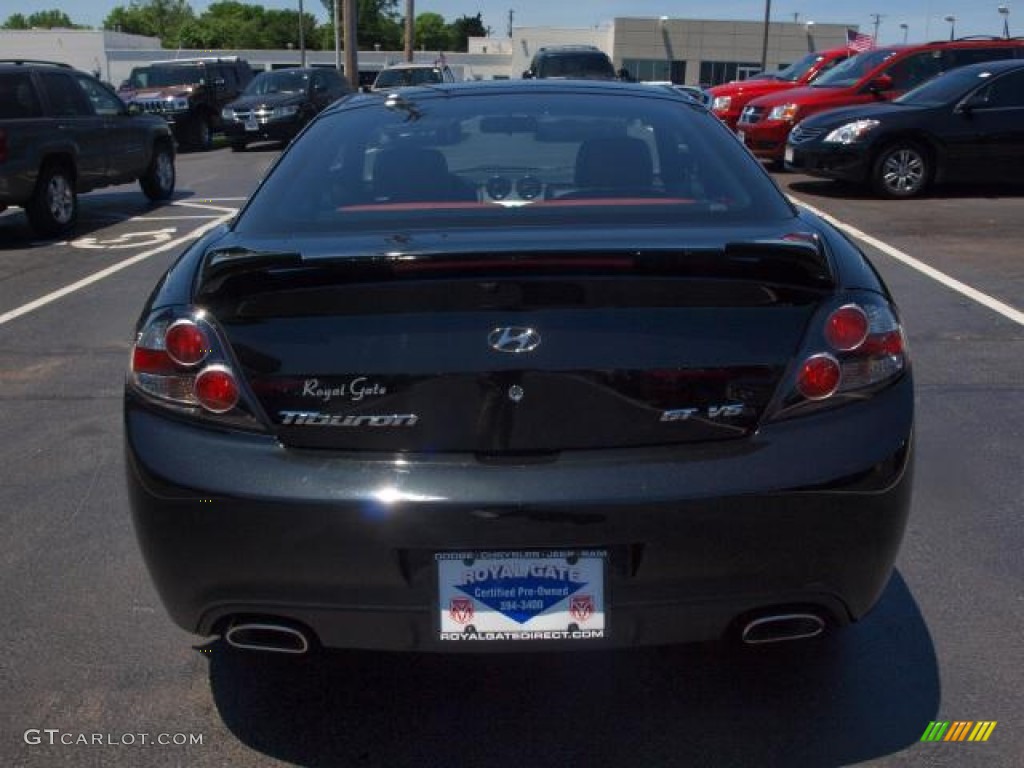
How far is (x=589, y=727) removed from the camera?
296 centimetres

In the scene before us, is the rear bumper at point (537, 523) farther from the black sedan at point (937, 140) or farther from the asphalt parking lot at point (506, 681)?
the black sedan at point (937, 140)

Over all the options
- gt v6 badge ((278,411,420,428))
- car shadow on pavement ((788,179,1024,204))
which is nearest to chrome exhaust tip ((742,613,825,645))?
gt v6 badge ((278,411,420,428))

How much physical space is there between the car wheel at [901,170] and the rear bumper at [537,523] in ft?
37.8

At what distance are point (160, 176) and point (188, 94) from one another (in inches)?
424

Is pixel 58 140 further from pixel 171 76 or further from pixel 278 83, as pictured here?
pixel 171 76

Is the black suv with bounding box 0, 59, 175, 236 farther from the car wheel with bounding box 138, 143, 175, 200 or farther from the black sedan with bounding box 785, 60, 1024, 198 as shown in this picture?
the black sedan with bounding box 785, 60, 1024, 198

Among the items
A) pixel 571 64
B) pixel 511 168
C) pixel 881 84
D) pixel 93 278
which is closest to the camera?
pixel 511 168

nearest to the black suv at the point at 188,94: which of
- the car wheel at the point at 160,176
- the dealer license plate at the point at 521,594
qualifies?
the car wheel at the point at 160,176

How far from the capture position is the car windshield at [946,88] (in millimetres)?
13484

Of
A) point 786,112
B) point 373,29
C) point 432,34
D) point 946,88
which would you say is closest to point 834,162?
point 946,88

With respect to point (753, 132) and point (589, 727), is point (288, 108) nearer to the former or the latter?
point (753, 132)

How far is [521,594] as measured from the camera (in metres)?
2.62

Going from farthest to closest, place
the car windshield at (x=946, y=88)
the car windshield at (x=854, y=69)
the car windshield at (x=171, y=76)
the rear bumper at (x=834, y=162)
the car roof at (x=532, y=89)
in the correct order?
the car windshield at (x=171, y=76), the car windshield at (x=854, y=69), the car windshield at (x=946, y=88), the rear bumper at (x=834, y=162), the car roof at (x=532, y=89)

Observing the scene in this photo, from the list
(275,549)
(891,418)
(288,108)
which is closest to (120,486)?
(275,549)
